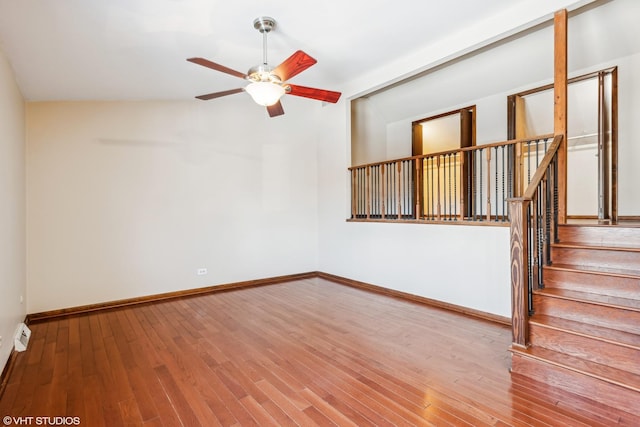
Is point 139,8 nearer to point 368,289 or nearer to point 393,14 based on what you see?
point 393,14

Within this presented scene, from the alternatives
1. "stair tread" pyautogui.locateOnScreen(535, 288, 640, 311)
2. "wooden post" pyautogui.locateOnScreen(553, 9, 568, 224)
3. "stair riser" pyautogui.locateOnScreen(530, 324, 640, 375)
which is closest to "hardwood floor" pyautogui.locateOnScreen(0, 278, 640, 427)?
"stair riser" pyautogui.locateOnScreen(530, 324, 640, 375)

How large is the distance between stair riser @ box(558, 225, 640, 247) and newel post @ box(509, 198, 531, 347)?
985 millimetres

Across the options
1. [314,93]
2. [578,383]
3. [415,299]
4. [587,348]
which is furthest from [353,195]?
[578,383]

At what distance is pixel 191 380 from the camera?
253 cm

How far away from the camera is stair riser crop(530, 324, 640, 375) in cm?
217

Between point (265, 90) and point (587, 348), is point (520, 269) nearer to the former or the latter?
point (587, 348)

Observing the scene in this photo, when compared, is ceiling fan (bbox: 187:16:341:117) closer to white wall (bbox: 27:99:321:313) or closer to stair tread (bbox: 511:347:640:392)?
white wall (bbox: 27:99:321:313)

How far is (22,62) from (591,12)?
19.7 ft

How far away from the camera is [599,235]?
303 cm

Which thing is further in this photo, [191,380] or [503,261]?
[503,261]

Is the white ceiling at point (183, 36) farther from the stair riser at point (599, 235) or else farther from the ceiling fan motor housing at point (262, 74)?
the stair riser at point (599, 235)

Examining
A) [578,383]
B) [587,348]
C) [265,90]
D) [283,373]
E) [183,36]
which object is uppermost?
[183,36]

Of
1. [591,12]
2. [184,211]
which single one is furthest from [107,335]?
[591,12]

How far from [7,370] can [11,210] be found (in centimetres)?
144
